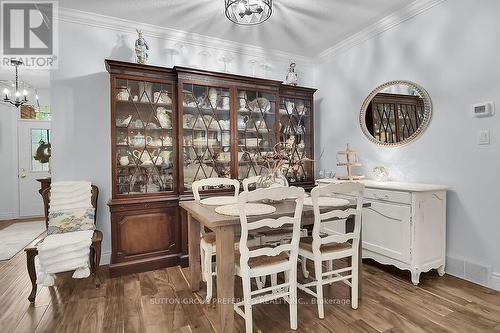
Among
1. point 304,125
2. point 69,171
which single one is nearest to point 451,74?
point 304,125

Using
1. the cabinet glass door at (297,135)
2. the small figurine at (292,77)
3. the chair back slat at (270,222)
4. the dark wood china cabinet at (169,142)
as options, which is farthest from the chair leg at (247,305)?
the small figurine at (292,77)

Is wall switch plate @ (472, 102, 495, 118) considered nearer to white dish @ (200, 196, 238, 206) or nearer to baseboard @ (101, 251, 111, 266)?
white dish @ (200, 196, 238, 206)

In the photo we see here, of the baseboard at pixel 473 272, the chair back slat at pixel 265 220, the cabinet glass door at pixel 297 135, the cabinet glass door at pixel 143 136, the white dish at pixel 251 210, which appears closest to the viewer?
the chair back slat at pixel 265 220

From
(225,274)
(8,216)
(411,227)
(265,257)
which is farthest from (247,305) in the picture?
(8,216)

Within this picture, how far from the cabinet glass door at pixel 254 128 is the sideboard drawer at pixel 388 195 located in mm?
1325

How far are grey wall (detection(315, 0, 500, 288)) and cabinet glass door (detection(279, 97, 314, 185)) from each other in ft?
3.51

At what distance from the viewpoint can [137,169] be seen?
3016mm

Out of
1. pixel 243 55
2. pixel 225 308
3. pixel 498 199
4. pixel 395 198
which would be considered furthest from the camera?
pixel 243 55

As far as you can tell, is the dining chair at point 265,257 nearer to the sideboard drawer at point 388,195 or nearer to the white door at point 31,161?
the sideboard drawer at point 388,195

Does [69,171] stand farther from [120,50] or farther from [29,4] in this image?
[29,4]

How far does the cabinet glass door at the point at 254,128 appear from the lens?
3.49m

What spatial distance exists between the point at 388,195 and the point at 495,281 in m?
1.09

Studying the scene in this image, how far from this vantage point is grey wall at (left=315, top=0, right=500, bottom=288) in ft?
7.70

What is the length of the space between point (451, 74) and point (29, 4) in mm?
4207
